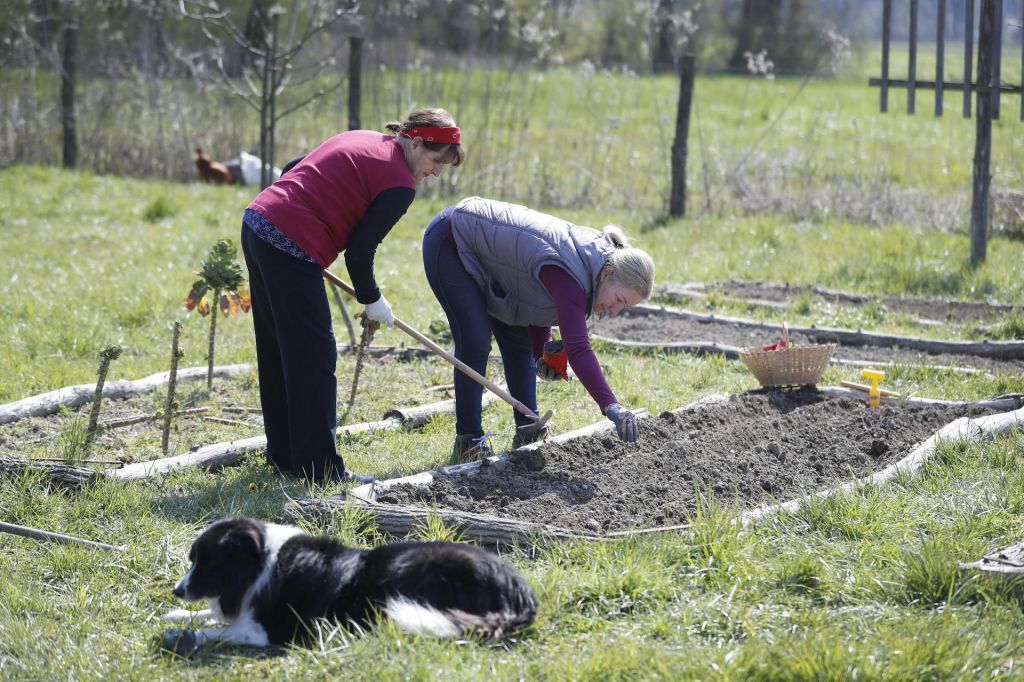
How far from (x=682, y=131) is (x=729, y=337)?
4.85 metres

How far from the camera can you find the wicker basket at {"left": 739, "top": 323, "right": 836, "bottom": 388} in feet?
19.6

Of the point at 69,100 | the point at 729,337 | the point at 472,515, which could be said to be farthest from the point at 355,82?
the point at 472,515

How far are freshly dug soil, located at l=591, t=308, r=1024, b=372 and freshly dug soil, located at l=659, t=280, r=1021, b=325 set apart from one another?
2.18 feet

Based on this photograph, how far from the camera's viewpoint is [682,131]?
11906 millimetres

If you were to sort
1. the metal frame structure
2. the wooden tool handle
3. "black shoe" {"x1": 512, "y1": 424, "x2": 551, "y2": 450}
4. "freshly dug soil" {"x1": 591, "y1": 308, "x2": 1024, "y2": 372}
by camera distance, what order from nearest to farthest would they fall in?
1. the wooden tool handle
2. "black shoe" {"x1": 512, "y1": 424, "x2": 551, "y2": 450}
3. "freshly dug soil" {"x1": 591, "y1": 308, "x2": 1024, "y2": 372}
4. the metal frame structure

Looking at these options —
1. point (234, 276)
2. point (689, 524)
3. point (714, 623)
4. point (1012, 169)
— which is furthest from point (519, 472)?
point (1012, 169)

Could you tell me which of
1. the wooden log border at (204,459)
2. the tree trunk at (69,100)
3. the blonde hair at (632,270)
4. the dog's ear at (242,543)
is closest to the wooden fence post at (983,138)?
the wooden log border at (204,459)

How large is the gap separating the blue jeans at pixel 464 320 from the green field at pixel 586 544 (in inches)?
12.7

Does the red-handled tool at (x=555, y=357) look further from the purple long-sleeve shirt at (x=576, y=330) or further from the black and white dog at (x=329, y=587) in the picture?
the black and white dog at (x=329, y=587)

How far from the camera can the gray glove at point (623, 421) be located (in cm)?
454

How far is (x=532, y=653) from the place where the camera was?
10.4 feet

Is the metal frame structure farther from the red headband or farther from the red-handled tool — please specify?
Answer: the red headband

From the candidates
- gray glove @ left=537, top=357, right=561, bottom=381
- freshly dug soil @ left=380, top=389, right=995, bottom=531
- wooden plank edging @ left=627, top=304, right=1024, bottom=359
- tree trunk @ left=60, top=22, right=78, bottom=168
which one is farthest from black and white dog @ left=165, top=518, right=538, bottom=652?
tree trunk @ left=60, top=22, right=78, bottom=168

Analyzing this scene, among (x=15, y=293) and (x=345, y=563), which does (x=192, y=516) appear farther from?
(x=15, y=293)
